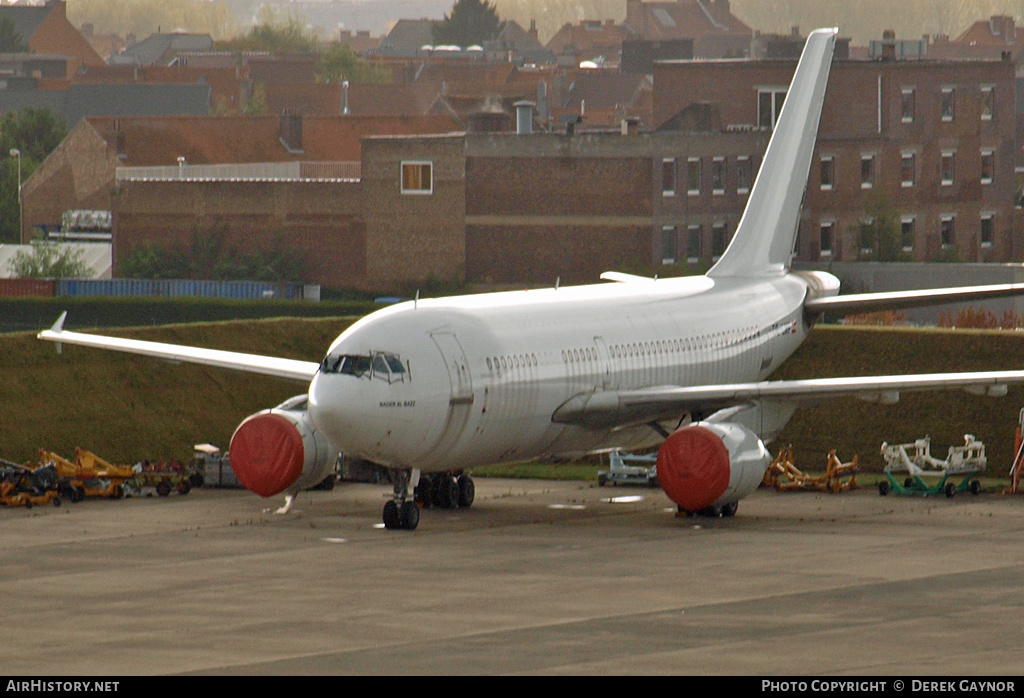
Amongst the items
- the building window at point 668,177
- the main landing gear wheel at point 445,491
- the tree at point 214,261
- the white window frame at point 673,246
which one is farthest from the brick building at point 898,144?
the main landing gear wheel at point 445,491

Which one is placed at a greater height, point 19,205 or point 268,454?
point 19,205

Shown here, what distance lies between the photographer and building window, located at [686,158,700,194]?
106438 mm

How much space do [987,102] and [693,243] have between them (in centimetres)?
2699

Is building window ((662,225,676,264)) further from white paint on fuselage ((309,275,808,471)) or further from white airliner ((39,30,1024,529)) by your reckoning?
white airliner ((39,30,1024,529))

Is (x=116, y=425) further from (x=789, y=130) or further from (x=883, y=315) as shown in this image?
(x=883, y=315)

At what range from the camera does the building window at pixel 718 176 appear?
10819 centimetres

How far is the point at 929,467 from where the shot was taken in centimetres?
5081

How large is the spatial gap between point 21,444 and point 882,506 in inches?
819

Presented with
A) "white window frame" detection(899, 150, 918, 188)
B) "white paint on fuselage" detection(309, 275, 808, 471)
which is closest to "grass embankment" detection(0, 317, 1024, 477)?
"white paint on fuselage" detection(309, 275, 808, 471)

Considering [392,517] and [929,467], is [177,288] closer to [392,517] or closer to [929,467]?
[929,467]

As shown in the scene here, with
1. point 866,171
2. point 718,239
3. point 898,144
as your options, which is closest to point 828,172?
point 866,171

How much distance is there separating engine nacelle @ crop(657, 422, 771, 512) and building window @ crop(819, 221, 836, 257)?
74.3 metres

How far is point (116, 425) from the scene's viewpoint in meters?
50.9

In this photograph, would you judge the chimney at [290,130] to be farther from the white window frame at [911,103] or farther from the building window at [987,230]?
the building window at [987,230]
